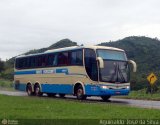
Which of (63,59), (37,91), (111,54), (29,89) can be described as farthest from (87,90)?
(29,89)

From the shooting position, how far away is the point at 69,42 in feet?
336

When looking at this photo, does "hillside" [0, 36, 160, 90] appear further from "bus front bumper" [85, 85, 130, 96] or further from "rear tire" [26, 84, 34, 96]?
"bus front bumper" [85, 85, 130, 96]

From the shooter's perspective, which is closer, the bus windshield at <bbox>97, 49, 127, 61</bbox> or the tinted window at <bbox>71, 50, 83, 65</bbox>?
the bus windshield at <bbox>97, 49, 127, 61</bbox>

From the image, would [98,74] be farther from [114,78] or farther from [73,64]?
[73,64]

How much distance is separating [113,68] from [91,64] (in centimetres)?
139

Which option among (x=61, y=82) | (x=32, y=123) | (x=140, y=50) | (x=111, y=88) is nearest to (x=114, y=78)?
(x=111, y=88)

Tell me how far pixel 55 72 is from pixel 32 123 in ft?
62.9

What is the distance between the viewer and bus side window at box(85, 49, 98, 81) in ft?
92.7

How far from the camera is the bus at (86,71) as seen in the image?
92.1 feet

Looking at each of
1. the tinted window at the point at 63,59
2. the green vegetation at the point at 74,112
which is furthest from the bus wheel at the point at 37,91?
the green vegetation at the point at 74,112

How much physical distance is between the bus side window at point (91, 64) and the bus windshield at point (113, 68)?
397 mm

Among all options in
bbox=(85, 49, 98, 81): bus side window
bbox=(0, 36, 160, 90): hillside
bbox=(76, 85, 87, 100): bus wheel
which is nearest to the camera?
bbox=(85, 49, 98, 81): bus side window

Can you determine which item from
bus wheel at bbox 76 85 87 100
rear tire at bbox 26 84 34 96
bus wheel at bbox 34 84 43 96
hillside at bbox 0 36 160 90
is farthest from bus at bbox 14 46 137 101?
hillside at bbox 0 36 160 90

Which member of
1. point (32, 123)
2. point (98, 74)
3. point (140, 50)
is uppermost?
point (140, 50)
